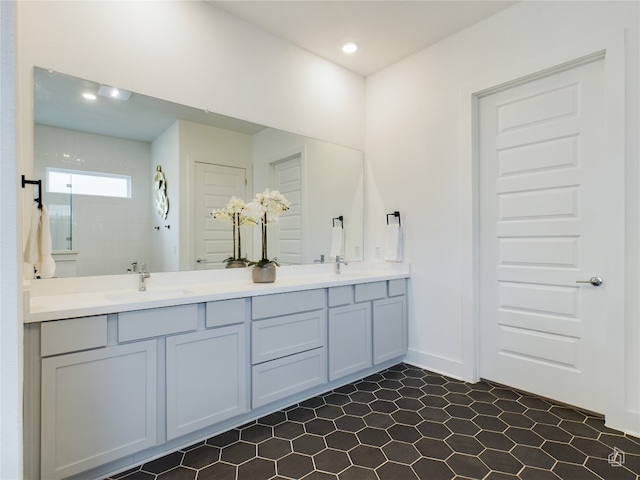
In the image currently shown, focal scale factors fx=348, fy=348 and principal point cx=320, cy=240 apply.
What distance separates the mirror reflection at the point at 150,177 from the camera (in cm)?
198

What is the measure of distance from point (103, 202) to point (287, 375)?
1.60 metres

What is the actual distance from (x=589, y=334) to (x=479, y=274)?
80cm

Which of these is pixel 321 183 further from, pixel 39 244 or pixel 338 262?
pixel 39 244

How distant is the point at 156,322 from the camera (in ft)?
5.82

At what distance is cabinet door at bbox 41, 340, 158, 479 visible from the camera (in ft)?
4.96

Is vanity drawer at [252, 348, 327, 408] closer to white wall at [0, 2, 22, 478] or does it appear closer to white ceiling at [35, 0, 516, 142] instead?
white wall at [0, 2, 22, 478]

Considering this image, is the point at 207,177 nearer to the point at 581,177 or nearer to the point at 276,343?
the point at 276,343

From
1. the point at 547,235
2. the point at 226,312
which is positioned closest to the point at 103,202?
the point at 226,312

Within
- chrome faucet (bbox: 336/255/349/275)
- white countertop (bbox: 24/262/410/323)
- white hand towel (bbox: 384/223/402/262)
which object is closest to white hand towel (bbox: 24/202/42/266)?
white countertop (bbox: 24/262/410/323)

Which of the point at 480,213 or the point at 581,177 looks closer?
the point at 581,177

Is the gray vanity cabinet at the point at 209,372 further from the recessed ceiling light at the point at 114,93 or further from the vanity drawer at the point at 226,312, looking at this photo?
the recessed ceiling light at the point at 114,93

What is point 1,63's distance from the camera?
2.60ft

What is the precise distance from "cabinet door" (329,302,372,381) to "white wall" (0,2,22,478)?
1975 millimetres

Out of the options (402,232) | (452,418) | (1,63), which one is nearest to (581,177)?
(402,232)
